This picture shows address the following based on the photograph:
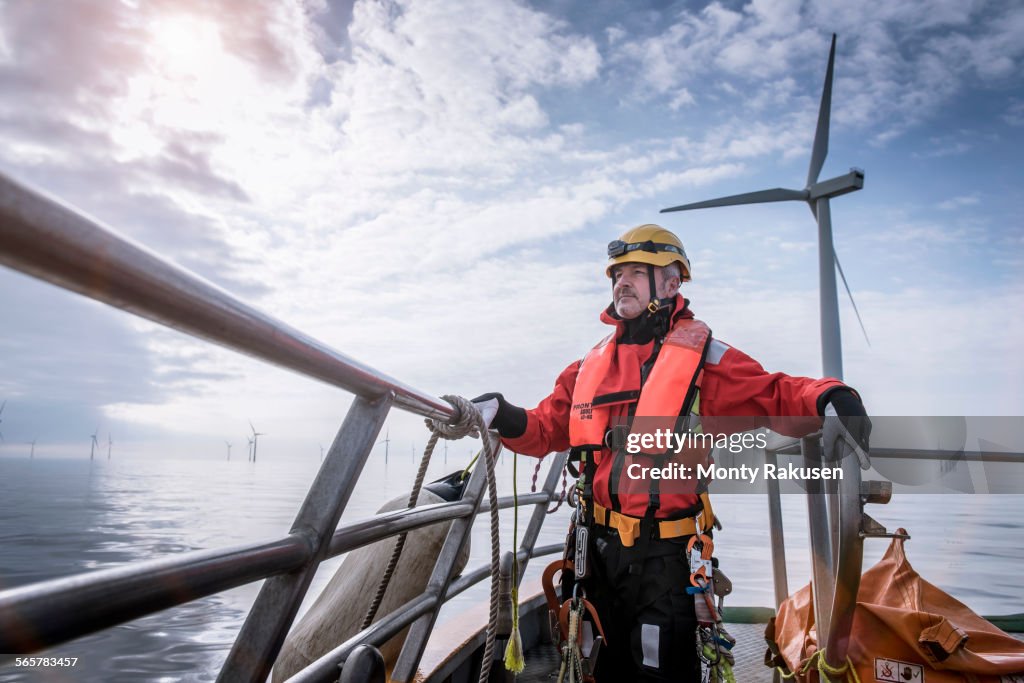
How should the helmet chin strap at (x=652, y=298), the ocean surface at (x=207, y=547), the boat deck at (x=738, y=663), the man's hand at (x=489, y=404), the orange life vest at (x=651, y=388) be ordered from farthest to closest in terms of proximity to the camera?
the ocean surface at (x=207, y=547)
the boat deck at (x=738, y=663)
the helmet chin strap at (x=652, y=298)
the man's hand at (x=489, y=404)
the orange life vest at (x=651, y=388)

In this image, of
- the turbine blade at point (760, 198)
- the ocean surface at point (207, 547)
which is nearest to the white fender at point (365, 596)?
the ocean surface at point (207, 547)

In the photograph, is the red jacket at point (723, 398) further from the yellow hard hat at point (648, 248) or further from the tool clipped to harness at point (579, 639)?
the tool clipped to harness at point (579, 639)

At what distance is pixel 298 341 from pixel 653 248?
2.30 metres

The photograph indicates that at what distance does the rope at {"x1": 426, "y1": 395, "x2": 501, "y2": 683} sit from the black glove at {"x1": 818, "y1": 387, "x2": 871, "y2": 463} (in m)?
1.21

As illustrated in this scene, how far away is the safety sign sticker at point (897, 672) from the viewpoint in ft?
6.08

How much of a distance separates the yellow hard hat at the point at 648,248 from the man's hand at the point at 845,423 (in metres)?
1.00

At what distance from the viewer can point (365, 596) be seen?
2.08 metres

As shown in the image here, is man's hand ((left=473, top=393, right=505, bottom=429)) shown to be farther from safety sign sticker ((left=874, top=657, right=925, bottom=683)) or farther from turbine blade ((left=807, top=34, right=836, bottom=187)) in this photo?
turbine blade ((left=807, top=34, right=836, bottom=187))

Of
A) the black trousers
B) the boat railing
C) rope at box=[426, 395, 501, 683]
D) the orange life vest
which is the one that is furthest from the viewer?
the orange life vest

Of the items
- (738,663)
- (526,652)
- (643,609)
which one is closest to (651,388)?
(643,609)

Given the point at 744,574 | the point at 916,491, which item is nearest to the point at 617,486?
the point at 916,491

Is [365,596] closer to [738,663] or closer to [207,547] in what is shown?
[207,547]

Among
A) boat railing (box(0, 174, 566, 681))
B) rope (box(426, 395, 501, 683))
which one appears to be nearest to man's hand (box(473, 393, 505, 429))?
rope (box(426, 395, 501, 683))

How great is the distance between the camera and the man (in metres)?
2.21
